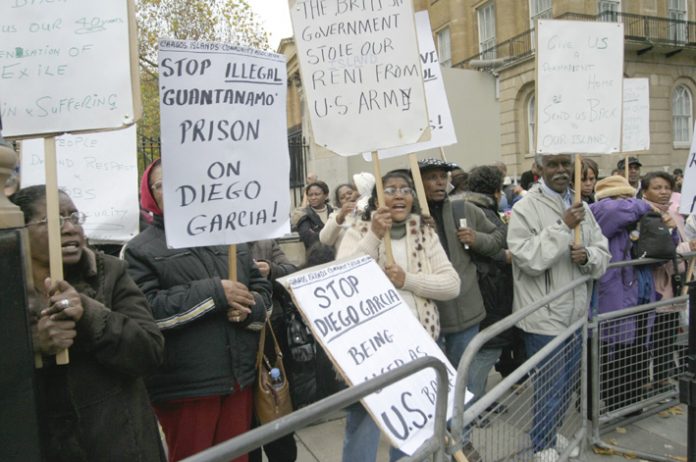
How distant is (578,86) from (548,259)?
1.22 meters

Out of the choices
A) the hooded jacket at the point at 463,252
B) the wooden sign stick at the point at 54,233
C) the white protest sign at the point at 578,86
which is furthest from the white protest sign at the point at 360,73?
the wooden sign stick at the point at 54,233

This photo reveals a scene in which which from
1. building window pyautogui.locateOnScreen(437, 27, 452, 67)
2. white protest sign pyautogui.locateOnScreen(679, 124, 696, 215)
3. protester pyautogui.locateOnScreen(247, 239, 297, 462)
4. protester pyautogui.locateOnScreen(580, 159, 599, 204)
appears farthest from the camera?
building window pyautogui.locateOnScreen(437, 27, 452, 67)

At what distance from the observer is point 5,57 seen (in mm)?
1880

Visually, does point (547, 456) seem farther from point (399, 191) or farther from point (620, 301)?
point (399, 191)

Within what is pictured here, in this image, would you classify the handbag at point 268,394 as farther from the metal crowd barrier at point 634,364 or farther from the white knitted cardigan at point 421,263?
the metal crowd barrier at point 634,364

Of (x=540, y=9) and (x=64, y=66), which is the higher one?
(x=540, y=9)

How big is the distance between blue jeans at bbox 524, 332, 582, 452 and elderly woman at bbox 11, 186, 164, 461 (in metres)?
1.84

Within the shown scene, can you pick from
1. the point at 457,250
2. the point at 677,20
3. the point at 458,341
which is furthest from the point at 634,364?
the point at 677,20

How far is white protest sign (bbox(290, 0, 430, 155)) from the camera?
273cm

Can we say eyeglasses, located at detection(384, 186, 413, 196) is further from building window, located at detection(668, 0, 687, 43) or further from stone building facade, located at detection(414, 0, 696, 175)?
building window, located at detection(668, 0, 687, 43)

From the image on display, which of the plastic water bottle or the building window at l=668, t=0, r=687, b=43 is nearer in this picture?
the plastic water bottle

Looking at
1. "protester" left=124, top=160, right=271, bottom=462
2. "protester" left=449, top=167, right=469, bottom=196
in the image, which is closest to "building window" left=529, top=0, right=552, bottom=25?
"protester" left=449, top=167, right=469, bottom=196

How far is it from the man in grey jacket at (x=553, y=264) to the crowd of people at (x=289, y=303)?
1cm

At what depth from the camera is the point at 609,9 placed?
797 inches
